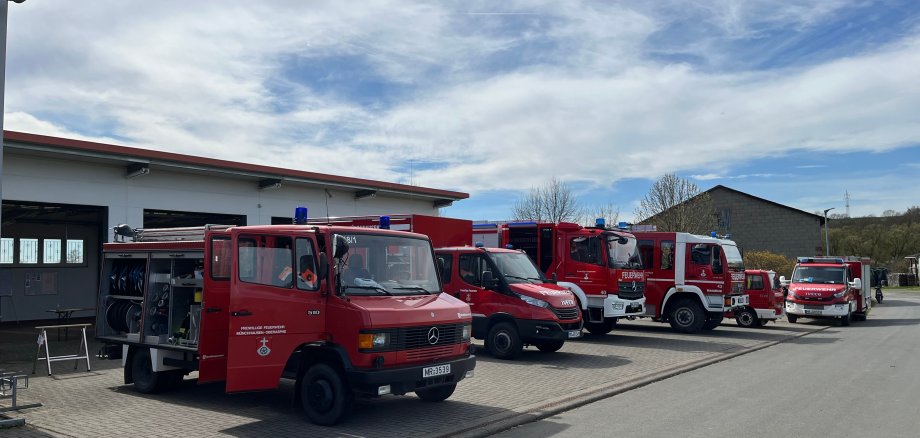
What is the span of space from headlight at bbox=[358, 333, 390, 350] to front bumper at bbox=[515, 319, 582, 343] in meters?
5.96

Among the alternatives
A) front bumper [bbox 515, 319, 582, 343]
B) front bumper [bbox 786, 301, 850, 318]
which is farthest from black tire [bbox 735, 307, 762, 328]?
front bumper [bbox 515, 319, 582, 343]

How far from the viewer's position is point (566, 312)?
13484mm

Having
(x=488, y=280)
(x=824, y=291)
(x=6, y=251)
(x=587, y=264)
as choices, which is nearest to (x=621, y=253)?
(x=587, y=264)

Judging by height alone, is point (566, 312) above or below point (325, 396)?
above

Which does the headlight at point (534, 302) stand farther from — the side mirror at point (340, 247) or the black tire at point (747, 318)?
the black tire at point (747, 318)

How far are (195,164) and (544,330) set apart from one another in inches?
387

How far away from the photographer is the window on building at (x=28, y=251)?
2331 cm

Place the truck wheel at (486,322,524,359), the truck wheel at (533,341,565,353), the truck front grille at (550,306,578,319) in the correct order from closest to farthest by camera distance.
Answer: the truck front grille at (550,306,578,319)
the truck wheel at (486,322,524,359)
the truck wheel at (533,341,565,353)

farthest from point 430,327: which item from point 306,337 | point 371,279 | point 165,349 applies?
point 165,349

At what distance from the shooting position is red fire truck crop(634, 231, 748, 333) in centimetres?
1947

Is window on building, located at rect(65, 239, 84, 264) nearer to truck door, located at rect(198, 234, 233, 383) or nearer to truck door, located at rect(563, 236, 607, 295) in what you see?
truck door, located at rect(563, 236, 607, 295)

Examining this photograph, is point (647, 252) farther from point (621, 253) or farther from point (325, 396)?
point (325, 396)

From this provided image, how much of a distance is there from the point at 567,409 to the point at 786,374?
5243mm

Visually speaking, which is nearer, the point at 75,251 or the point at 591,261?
the point at 591,261
